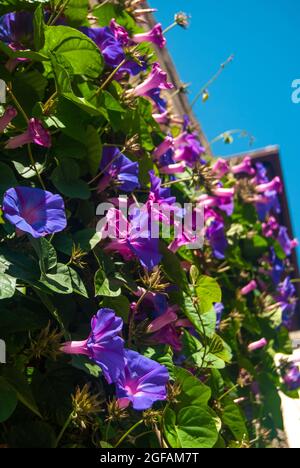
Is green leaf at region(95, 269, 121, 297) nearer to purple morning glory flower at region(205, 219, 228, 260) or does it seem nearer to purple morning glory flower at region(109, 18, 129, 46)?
purple morning glory flower at region(109, 18, 129, 46)

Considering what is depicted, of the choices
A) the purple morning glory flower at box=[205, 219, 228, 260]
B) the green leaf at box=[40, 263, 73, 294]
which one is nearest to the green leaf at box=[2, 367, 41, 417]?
the green leaf at box=[40, 263, 73, 294]

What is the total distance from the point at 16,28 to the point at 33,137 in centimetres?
26

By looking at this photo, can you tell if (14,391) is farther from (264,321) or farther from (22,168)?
(264,321)

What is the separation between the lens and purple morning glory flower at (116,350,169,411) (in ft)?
3.64

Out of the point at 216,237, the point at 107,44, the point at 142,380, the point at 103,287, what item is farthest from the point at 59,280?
the point at 216,237

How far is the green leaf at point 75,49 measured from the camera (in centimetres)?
119

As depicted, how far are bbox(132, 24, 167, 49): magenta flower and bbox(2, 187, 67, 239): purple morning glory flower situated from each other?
0.77 m

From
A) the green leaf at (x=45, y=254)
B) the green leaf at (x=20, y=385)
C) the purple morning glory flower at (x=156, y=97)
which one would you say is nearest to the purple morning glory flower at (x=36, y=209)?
the green leaf at (x=45, y=254)

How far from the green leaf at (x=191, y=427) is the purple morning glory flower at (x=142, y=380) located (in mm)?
165

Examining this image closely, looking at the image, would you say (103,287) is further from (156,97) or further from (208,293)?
(156,97)

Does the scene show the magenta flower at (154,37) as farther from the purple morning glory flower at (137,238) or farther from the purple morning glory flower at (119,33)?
the purple morning glory flower at (137,238)

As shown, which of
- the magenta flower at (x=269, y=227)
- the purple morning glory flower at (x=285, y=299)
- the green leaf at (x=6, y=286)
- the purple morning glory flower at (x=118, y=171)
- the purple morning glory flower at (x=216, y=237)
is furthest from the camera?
the magenta flower at (x=269, y=227)
